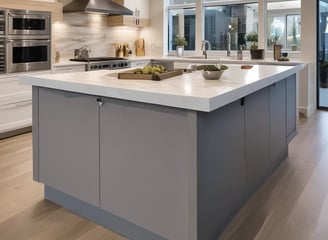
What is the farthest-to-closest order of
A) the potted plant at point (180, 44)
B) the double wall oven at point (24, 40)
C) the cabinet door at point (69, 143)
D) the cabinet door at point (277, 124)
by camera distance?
the potted plant at point (180, 44)
the double wall oven at point (24, 40)
the cabinet door at point (277, 124)
the cabinet door at point (69, 143)

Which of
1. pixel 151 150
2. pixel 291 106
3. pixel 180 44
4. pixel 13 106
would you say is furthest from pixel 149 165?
pixel 180 44

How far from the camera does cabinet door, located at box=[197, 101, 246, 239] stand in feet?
6.27

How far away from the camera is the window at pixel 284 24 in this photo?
6.07 metres

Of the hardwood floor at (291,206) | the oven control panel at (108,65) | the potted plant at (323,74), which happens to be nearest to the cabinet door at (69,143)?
the hardwood floor at (291,206)

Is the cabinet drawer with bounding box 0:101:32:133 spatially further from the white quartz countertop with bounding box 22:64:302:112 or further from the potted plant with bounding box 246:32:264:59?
the potted plant with bounding box 246:32:264:59

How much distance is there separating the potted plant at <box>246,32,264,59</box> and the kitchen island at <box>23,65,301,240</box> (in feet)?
10.3

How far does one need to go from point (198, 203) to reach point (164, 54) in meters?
5.64

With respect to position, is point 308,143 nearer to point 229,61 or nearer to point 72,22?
point 229,61

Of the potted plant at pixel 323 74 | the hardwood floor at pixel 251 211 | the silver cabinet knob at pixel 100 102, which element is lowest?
the hardwood floor at pixel 251 211

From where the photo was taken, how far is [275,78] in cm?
284

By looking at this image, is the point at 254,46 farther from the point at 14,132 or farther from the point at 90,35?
the point at 14,132

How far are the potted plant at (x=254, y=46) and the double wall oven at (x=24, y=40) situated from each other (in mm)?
3169

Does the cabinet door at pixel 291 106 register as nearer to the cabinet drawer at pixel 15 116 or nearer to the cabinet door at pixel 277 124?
the cabinet door at pixel 277 124

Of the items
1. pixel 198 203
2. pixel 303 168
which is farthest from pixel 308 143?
pixel 198 203
